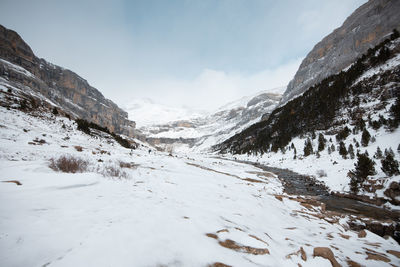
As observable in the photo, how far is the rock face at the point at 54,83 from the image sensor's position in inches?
2473

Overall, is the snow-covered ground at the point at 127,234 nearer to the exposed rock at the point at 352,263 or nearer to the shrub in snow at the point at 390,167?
the exposed rock at the point at 352,263

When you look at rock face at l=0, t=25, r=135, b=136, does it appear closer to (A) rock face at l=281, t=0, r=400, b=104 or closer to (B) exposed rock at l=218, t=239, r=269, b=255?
(B) exposed rock at l=218, t=239, r=269, b=255

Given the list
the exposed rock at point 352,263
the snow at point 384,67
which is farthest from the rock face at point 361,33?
the exposed rock at point 352,263

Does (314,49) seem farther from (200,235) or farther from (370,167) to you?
(200,235)

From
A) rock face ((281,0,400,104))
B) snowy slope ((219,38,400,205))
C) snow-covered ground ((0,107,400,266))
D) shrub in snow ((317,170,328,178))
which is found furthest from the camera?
rock face ((281,0,400,104))

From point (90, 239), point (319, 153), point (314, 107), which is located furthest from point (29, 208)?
point (314, 107)

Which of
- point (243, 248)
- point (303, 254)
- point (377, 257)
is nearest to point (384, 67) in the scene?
point (377, 257)

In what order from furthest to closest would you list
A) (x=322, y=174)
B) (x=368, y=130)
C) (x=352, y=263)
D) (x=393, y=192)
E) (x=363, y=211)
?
(x=368, y=130)
(x=322, y=174)
(x=393, y=192)
(x=363, y=211)
(x=352, y=263)

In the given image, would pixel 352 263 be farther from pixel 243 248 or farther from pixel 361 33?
pixel 361 33

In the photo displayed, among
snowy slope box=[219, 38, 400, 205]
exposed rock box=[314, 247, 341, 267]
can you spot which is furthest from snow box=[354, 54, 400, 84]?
exposed rock box=[314, 247, 341, 267]

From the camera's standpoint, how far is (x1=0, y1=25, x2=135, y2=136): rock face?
6282 centimetres

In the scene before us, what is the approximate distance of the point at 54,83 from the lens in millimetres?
96812

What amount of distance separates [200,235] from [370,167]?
525 inches

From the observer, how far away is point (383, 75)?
2505cm
